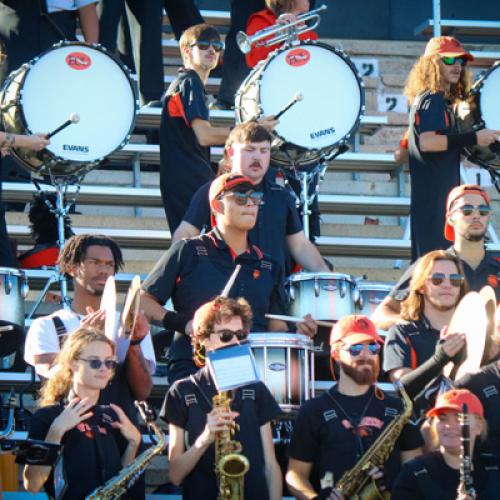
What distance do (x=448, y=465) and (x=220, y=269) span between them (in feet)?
5.74

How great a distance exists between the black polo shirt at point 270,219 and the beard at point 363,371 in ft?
4.61

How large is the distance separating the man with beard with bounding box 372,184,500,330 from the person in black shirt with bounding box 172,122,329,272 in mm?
582

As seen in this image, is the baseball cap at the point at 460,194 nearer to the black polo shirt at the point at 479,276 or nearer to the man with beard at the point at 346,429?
the black polo shirt at the point at 479,276

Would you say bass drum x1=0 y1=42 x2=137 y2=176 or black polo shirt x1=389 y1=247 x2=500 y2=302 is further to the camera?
bass drum x1=0 y1=42 x2=137 y2=176

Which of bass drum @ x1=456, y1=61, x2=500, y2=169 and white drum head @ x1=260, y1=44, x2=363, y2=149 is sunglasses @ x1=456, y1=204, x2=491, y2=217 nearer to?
white drum head @ x1=260, y1=44, x2=363, y2=149

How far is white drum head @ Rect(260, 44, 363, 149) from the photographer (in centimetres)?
1034

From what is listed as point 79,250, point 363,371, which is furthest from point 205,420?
point 79,250

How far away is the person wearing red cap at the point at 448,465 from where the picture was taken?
698 centimetres

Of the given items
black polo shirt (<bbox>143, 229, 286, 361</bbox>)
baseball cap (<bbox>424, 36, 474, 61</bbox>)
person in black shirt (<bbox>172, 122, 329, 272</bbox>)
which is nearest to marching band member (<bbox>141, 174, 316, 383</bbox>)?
black polo shirt (<bbox>143, 229, 286, 361</bbox>)

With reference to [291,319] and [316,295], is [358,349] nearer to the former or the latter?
[291,319]

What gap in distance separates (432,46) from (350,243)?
5.16ft

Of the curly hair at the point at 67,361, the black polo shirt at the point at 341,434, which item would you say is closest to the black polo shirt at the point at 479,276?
the black polo shirt at the point at 341,434

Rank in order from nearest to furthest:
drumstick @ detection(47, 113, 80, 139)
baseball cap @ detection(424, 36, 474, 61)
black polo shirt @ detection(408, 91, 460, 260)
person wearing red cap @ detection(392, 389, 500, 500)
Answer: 1. person wearing red cap @ detection(392, 389, 500, 500)
2. drumstick @ detection(47, 113, 80, 139)
3. black polo shirt @ detection(408, 91, 460, 260)
4. baseball cap @ detection(424, 36, 474, 61)

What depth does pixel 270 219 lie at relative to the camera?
8.94 meters
